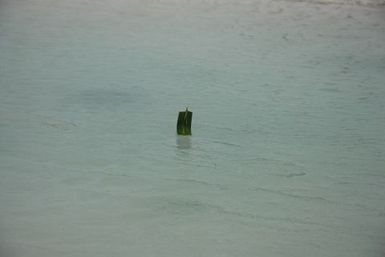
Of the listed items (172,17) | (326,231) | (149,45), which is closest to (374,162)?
(326,231)

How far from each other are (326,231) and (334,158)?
0.66 m

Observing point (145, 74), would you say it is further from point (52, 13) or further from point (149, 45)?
point (52, 13)

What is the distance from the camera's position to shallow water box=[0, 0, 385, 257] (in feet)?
8.04

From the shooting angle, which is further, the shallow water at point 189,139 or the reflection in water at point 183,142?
the reflection in water at point 183,142

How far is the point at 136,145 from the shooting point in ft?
10.3

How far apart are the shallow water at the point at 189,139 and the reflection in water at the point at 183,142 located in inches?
0.7

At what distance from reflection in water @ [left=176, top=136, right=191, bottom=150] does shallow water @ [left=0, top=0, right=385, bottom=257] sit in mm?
17

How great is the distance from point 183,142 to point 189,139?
0.05m

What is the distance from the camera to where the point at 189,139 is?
10.6 ft

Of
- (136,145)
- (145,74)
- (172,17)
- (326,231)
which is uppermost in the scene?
(172,17)

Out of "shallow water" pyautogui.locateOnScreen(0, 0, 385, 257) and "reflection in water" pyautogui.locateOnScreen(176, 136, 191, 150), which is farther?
"reflection in water" pyautogui.locateOnScreen(176, 136, 191, 150)

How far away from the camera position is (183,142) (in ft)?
10.4

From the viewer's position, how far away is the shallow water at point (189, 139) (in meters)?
2.45

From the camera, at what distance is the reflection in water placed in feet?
10.3
